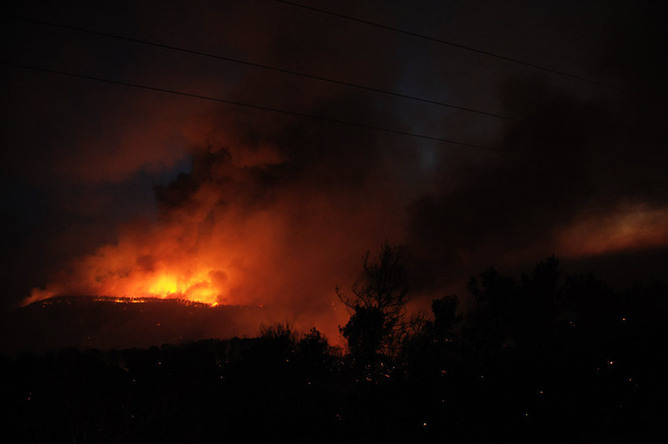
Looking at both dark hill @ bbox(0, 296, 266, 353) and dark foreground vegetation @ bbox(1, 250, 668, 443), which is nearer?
dark foreground vegetation @ bbox(1, 250, 668, 443)

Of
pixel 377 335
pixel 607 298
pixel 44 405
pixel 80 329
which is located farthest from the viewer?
pixel 80 329

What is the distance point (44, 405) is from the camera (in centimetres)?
1168

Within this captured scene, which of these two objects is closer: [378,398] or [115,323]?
[378,398]

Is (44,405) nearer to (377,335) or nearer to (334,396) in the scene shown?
(334,396)

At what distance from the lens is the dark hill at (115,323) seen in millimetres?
76406

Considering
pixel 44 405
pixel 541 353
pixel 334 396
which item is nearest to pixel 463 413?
pixel 541 353

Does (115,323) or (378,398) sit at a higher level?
(115,323)

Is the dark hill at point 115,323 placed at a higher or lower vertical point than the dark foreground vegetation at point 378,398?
higher

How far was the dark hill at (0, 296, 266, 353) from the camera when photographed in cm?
7641

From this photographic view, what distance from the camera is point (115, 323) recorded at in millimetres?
91938

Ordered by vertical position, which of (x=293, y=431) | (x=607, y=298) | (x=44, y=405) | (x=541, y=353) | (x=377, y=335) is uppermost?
(x=607, y=298)

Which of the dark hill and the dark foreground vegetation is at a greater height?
the dark hill

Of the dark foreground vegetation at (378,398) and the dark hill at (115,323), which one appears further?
the dark hill at (115,323)

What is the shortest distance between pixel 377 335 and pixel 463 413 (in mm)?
6552
